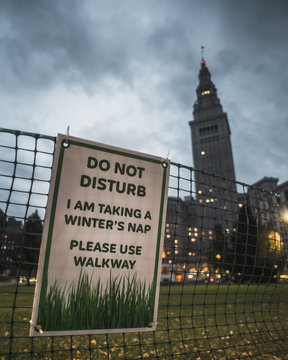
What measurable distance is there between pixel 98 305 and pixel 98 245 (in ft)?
1.60

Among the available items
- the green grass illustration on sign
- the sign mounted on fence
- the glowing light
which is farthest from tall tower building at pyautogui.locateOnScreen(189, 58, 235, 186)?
the green grass illustration on sign

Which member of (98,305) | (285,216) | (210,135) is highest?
(210,135)

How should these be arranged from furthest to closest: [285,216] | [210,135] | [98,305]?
[210,135] → [285,216] → [98,305]

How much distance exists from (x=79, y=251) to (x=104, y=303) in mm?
492

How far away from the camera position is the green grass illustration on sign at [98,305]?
1.80 m

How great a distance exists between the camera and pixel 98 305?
192 centimetres

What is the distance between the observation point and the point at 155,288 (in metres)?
2.12

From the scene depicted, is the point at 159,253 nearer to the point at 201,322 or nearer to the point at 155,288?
the point at 155,288

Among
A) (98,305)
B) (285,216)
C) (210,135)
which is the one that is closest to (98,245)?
(98,305)

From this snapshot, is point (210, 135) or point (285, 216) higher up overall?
point (210, 135)

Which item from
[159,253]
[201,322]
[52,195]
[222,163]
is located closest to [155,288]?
[159,253]

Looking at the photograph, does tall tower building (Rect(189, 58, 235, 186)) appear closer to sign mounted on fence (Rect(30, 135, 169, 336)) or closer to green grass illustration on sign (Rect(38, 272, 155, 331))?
sign mounted on fence (Rect(30, 135, 169, 336))

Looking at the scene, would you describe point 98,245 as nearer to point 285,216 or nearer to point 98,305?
point 98,305

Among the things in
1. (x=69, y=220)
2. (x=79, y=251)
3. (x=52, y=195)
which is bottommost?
(x=79, y=251)
